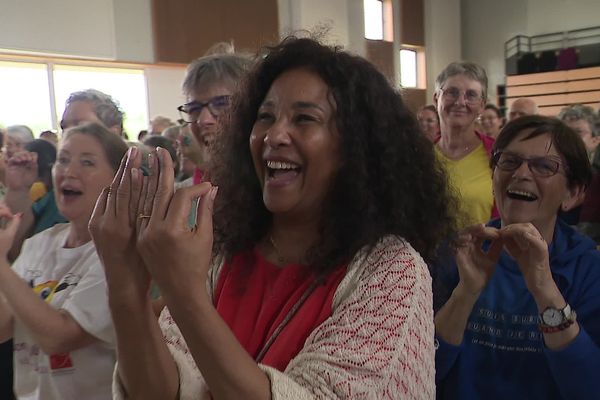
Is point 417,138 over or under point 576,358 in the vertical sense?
over

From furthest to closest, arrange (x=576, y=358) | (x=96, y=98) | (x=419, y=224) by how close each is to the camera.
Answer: (x=96, y=98)
(x=576, y=358)
(x=419, y=224)

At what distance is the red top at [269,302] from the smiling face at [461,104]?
207 cm

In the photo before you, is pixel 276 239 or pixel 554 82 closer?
pixel 276 239

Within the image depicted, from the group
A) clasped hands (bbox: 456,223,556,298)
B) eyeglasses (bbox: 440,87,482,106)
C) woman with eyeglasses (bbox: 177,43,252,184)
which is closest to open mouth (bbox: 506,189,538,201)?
clasped hands (bbox: 456,223,556,298)

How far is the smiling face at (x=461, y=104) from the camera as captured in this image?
119 inches

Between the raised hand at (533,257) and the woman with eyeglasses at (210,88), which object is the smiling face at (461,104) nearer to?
the woman with eyeglasses at (210,88)

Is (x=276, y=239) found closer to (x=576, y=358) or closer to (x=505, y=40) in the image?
(x=576, y=358)

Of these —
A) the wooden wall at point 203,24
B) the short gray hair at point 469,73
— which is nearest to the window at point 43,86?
the wooden wall at point 203,24

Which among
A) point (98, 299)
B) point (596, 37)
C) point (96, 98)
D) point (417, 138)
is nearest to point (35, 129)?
A: point (96, 98)

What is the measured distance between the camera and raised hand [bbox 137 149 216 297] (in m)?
0.85

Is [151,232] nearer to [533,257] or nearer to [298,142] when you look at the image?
[298,142]

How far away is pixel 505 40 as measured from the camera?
15.5 m

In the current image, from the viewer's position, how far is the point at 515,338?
4.95 feet

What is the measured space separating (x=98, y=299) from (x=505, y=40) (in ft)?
52.7
